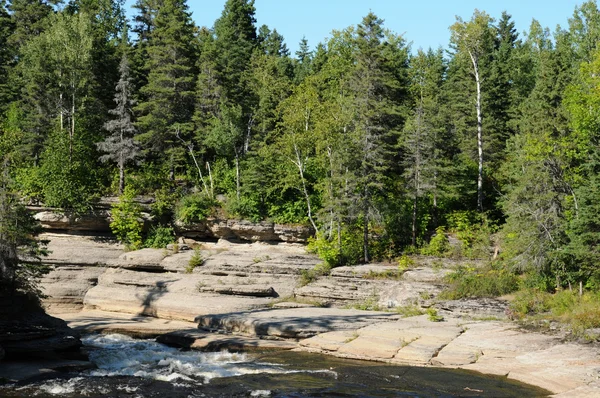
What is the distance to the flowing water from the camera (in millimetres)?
17516

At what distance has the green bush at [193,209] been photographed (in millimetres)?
39375

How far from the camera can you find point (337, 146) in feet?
120

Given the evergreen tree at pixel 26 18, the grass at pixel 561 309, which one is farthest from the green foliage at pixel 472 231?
the evergreen tree at pixel 26 18

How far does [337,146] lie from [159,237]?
14.2m

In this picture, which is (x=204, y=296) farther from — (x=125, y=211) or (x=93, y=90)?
(x=93, y=90)

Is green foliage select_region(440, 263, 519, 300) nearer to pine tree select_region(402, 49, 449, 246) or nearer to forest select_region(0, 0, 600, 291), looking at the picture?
forest select_region(0, 0, 600, 291)

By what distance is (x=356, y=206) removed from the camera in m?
34.4

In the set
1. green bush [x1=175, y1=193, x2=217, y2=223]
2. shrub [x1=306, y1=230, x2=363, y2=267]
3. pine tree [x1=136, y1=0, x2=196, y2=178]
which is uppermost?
pine tree [x1=136, y1=0, x2=196, y2=178]

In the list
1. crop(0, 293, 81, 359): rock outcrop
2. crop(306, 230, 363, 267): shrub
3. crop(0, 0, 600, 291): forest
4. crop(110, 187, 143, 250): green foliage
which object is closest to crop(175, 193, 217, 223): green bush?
crop(0, 0, 600, 291): forest

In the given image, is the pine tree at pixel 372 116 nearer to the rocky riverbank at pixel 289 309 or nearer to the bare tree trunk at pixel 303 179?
the bare tree trunk at pixel 303 179

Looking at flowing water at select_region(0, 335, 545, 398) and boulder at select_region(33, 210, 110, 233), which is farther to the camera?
boulder at select_region(33, 210, 110, 233)

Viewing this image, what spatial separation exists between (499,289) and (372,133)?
44.6ft

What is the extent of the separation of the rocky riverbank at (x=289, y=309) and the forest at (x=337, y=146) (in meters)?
2.92

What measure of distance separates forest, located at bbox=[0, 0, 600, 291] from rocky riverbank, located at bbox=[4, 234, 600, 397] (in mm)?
2916
